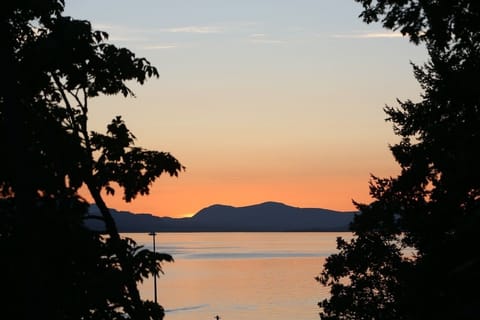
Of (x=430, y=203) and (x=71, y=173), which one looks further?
(x=430, y=203)

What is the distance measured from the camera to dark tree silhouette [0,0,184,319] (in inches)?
596

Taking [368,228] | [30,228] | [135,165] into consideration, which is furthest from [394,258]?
[30,228]

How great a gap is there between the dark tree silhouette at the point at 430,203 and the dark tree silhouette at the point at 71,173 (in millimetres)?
5226

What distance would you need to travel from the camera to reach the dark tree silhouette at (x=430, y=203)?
1087 centimetres

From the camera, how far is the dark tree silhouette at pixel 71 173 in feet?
49.7

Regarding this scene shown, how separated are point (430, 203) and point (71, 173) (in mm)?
29313

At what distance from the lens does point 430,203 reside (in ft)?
140

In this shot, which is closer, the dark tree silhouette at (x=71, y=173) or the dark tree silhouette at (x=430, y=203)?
the dark tree silhouette at (x=430, y=203)

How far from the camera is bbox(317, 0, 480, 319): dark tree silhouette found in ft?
35.7

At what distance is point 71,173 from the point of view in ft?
54.2

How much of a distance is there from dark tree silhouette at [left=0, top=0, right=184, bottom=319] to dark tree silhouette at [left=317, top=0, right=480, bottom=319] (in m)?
5.23

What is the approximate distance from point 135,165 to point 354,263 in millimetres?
40577

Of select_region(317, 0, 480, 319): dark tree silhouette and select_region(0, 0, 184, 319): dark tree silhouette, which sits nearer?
select_region(317, 0, 480, 319): dark tree silhouette

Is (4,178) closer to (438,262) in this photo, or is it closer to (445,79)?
(438,262)
